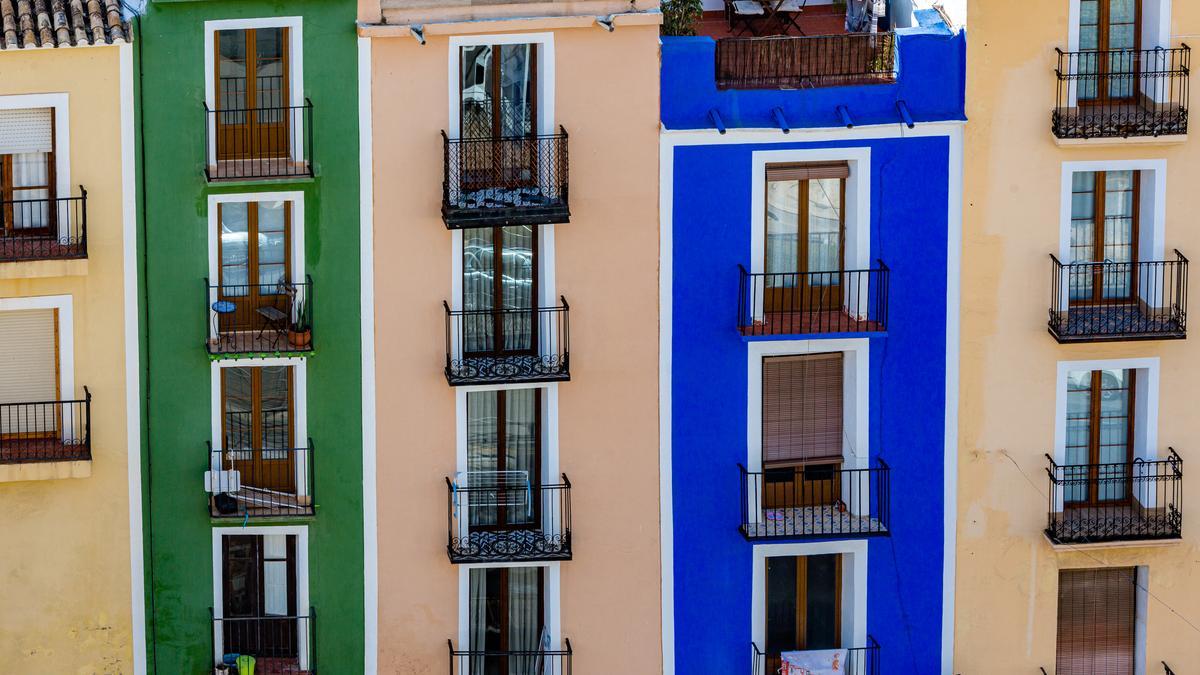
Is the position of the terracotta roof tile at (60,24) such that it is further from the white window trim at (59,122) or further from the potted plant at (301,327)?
the potted plant at (301,327)

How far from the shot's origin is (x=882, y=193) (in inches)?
1121

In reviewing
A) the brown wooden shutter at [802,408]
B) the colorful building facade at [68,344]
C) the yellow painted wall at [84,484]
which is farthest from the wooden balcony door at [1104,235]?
the yellow painted wall at [84,484]

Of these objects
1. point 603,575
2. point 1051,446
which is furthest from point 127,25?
point 1051,446

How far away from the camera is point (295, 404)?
93.7ft

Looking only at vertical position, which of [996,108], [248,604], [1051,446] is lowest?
[248,604]

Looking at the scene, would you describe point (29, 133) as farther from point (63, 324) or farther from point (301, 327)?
point (301, 327)

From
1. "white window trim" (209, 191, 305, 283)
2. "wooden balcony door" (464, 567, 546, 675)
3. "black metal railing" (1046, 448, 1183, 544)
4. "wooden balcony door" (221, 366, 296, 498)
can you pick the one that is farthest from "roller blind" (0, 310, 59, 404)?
"black metal railing" (1046, 448, 1183, 544)

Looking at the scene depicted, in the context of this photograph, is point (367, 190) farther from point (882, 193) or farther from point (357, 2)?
point (882, 193)

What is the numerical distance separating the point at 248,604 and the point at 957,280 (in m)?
10.5

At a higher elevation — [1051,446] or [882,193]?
[882,193]

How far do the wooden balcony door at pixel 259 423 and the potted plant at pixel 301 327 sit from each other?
0.64 metres

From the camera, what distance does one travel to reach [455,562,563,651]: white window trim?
94.6 feet

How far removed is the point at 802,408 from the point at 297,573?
7126 millimetres

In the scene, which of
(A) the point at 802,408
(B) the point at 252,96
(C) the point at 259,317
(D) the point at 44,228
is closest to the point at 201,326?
(C) the point at 259,317
